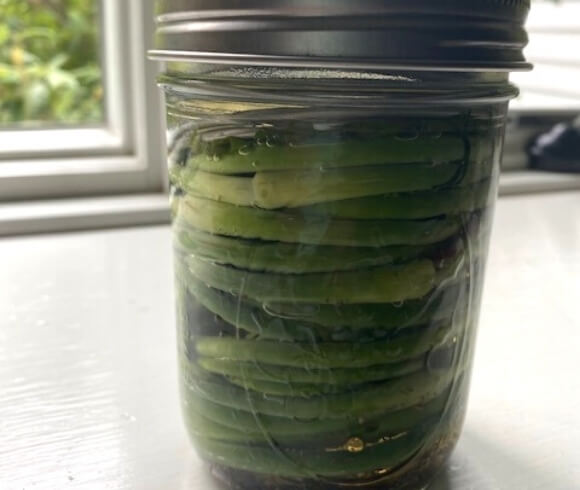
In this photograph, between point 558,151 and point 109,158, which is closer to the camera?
point 109,158

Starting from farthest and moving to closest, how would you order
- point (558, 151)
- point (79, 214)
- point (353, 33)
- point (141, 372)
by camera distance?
point (558, 151) → point (79, 214) → point (141, 372) → point (353, 33)

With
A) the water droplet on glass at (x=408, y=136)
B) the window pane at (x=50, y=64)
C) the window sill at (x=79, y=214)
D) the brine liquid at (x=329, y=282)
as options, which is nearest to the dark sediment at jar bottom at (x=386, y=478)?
the brine liquid at (x=329, y=282)

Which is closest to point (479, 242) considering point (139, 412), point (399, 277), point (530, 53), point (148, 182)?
point (399, 277)

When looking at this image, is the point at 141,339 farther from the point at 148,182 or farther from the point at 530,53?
the point at 530,53

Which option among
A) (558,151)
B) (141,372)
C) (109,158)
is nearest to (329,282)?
(141,372)

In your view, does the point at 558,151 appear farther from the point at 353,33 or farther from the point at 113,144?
Result: the point at 353,33

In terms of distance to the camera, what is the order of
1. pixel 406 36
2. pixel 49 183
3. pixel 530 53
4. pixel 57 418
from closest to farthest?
pixel 406 36 < pixel 57 418 < pixel 49 183 < pixel 530 53

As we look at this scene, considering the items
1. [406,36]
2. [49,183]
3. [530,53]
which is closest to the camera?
[406,36]
